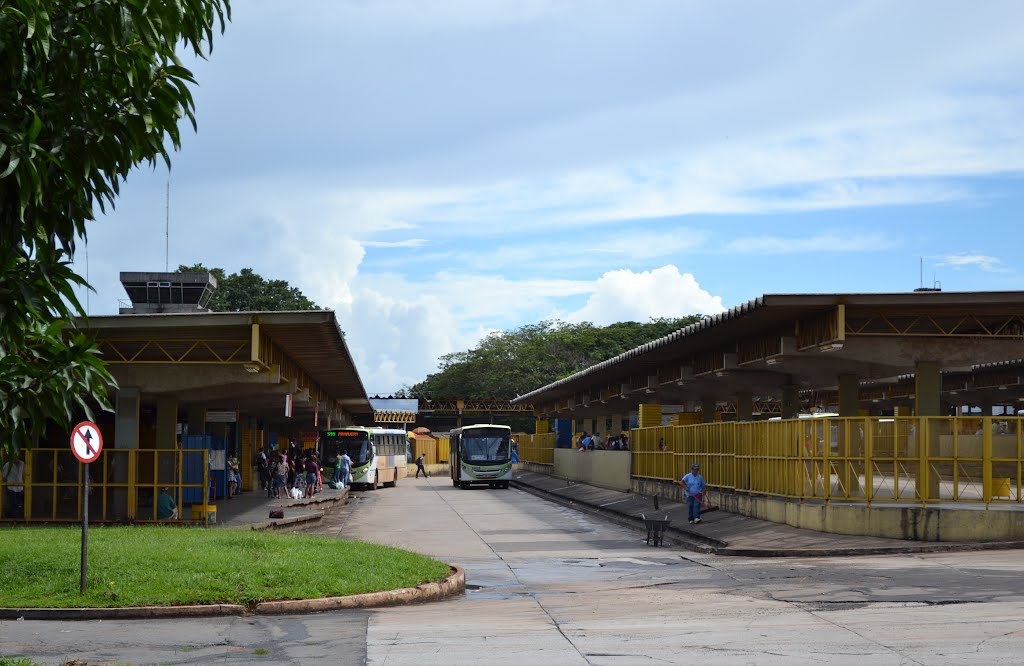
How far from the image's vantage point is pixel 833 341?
27.8 meters

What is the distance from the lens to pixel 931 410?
2948cm

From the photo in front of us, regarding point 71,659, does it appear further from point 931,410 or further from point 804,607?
point 931,410

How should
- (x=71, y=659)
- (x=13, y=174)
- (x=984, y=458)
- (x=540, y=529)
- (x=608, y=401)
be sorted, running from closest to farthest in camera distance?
1. (x=13, y=174)
2. (x=71, y=659)
3. (x=984, y=458)
4. (x=540, y=529)
5. (x=608, y=401)

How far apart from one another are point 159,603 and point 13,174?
30.7ft

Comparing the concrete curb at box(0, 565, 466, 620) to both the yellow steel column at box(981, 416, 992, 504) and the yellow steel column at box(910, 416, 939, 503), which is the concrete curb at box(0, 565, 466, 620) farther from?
the yellow steel column at box(981, 416, 992, 504)

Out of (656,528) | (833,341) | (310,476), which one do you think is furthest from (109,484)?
(310,476)

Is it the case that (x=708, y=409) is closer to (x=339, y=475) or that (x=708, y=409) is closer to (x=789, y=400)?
(x=789, y=400)

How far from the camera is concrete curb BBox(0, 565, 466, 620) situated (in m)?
14.8

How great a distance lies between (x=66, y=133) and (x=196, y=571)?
10397 mm

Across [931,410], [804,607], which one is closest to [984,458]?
[931,410]

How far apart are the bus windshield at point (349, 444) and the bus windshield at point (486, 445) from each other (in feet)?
16.4

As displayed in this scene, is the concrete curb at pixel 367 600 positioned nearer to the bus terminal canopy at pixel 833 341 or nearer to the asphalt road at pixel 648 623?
the asphalt road at pixel 648 623

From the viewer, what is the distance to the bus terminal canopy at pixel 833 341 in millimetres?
27359

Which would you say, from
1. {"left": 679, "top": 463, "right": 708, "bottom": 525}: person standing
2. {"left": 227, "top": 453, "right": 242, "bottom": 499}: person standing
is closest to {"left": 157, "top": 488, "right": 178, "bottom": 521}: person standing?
{"left": 679, "top": 463, "right": 708, "bottom": 525}: person standing
